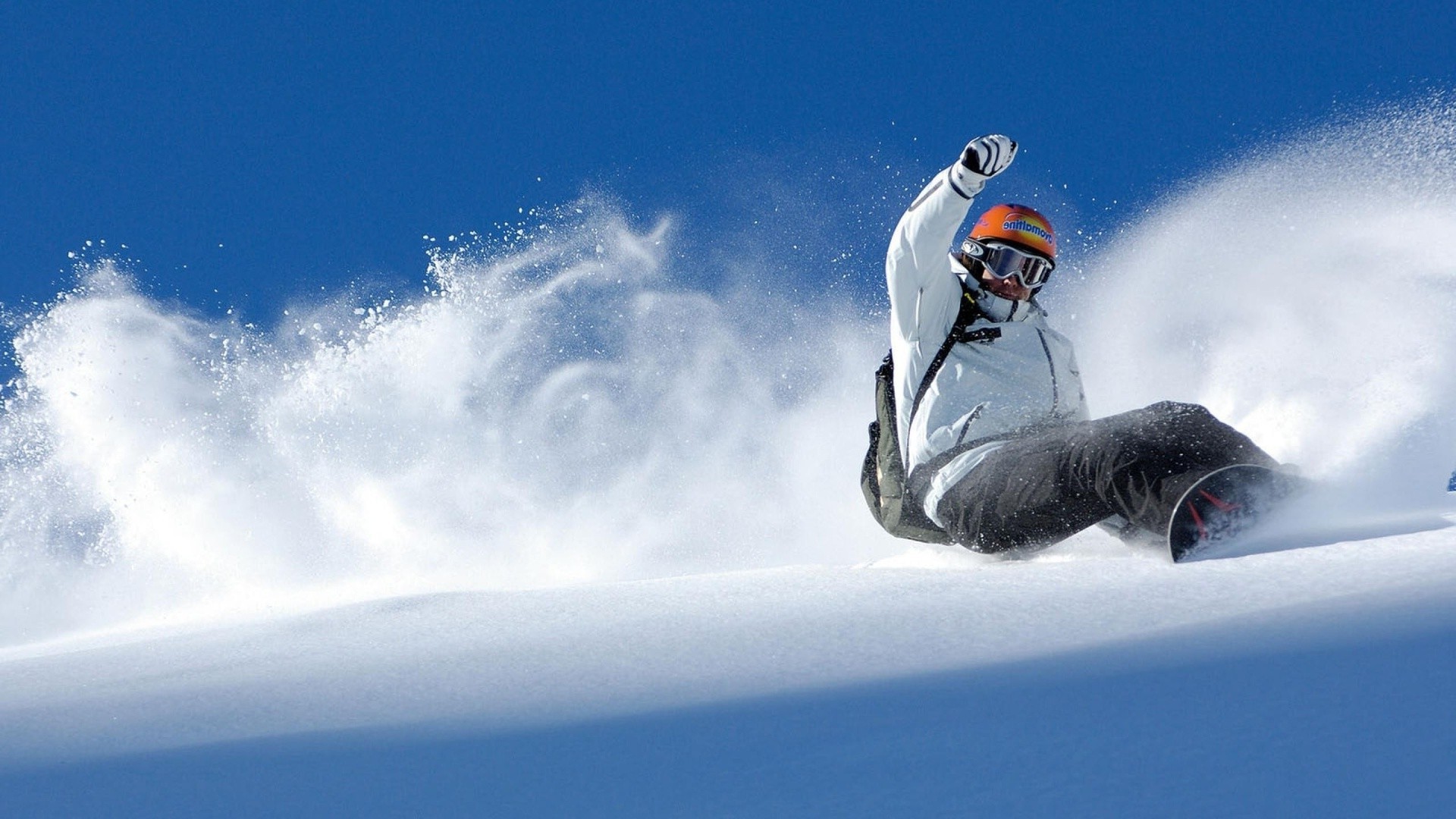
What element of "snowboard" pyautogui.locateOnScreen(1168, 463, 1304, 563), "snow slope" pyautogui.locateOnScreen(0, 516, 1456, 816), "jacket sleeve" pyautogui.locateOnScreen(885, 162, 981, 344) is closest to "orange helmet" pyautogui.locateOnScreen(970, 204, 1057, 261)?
"jacket sleeve" pyautogui.locateOnScreen(885, 162, 981, 344)

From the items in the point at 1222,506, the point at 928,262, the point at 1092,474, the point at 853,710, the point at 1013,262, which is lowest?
the point at 853,710

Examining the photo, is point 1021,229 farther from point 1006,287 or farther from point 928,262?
point 928,262

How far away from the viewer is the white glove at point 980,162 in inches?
161

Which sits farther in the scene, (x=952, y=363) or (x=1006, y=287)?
(x=1006, y=287)

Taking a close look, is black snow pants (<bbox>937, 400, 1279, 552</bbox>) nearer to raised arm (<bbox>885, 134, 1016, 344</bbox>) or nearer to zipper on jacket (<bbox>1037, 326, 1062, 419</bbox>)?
zipper on jacket (<bbox>1037, 326, 1062, 419</bbox>)

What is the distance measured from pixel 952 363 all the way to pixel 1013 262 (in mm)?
545

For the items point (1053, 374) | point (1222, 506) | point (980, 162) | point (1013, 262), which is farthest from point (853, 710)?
point (1013, 262)

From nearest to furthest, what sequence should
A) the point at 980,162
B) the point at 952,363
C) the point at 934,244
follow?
the point at 980,162 < the point at 934,244 < the point at 952,363

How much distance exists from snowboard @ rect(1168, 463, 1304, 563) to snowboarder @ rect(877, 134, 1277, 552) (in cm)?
4

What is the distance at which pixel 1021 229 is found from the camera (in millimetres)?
4688

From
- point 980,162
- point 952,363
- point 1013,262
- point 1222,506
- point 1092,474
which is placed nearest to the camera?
point 1222,506

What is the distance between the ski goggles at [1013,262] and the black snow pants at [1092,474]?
0.84 metres

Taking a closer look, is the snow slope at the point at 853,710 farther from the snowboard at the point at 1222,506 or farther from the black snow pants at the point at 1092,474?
the black snow pants at the point at 1092,474

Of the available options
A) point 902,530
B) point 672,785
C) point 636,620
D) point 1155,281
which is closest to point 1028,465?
point 902,530
